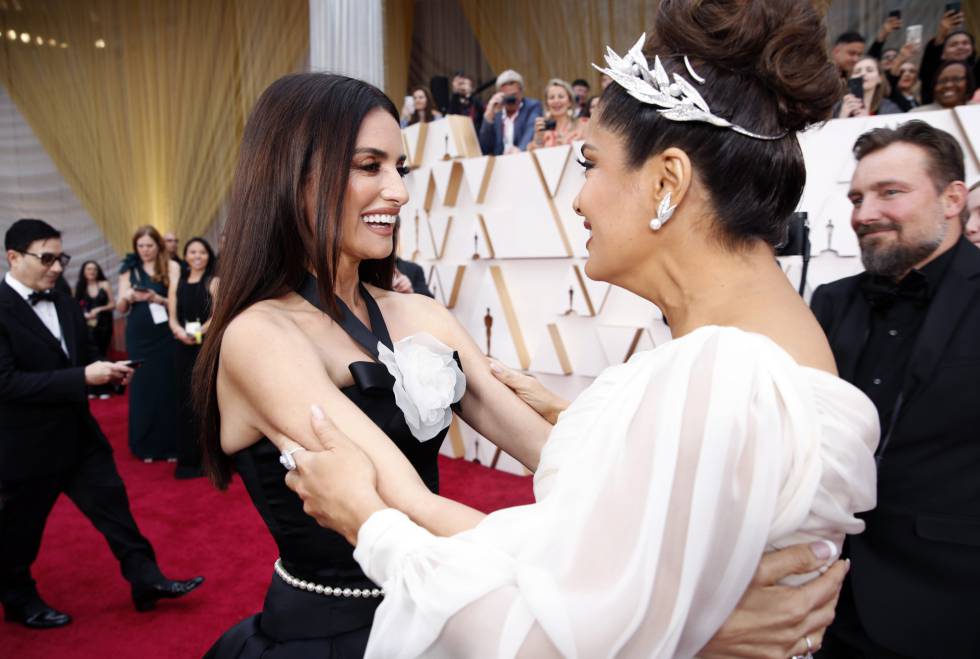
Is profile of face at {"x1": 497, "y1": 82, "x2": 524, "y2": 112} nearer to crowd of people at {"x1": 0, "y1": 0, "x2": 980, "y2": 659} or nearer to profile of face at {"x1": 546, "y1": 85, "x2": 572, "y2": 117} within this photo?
profile of face at {"x1": 546, "y1": 85, "x2": 572, "y2": 117}

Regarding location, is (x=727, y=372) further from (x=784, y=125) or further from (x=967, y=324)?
(x=967, y=324)

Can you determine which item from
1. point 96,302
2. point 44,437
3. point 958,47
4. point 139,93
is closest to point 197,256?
point 44,437

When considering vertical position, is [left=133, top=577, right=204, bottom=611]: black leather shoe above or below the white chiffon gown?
below

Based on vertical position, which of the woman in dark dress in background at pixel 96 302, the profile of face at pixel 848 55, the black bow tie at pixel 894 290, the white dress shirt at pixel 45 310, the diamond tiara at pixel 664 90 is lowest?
the woman in dark dress in background at pixel 96 302

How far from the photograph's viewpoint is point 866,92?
13.7 feet

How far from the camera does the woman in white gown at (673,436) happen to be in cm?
90

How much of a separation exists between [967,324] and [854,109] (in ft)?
8.54

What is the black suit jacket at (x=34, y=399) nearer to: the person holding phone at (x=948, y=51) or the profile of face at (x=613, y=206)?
the profile of face at (x=613, y=206)

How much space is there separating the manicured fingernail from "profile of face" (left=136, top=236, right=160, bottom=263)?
6.41m

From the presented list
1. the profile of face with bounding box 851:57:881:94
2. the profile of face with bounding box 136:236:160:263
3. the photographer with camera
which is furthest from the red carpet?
the photographer with camera

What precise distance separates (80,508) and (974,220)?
12.8 feet

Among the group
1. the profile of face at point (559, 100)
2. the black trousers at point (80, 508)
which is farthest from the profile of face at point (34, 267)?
the profile of face at point (559, 100)

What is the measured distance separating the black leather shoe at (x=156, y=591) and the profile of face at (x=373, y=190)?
257cm

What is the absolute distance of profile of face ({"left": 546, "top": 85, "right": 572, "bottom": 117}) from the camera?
18.4ft
